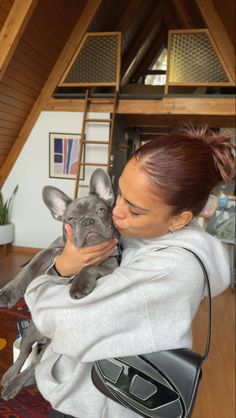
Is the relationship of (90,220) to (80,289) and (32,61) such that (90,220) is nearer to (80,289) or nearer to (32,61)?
(80,289)

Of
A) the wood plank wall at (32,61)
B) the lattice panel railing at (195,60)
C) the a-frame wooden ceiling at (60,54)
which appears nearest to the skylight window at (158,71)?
the a-frame wooden ceiling at (60,54)

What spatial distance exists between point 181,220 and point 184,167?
0.44 feet

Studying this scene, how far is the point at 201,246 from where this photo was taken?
2.30 ft

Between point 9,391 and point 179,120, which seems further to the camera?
point 179,120

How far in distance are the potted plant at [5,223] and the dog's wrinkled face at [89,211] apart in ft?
11.2

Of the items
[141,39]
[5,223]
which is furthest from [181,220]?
[141,39]

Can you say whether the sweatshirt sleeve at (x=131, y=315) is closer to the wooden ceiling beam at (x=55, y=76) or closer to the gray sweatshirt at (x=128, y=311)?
the gray sweatshirt at (x=128, y=311)

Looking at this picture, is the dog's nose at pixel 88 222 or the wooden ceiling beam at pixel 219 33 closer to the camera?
the dog's nose at pixel 88 222

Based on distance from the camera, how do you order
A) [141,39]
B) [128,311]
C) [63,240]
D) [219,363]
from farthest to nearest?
[141,39]
[219,363]
[63,240]
[128,311]

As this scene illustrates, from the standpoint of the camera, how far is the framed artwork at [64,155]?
4.18 metres

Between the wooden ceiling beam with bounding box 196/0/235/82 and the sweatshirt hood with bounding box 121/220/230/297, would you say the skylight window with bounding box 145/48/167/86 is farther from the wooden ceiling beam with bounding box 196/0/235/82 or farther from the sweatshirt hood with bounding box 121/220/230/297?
the sweatshirt hood with bounding box 121/220/230/297

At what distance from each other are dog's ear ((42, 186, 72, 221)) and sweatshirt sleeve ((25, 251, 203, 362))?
447 millimetres

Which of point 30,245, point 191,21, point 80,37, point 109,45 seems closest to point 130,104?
point 109,45

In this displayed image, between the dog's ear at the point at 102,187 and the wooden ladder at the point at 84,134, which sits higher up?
the wooden ladder at the point at 84,134
